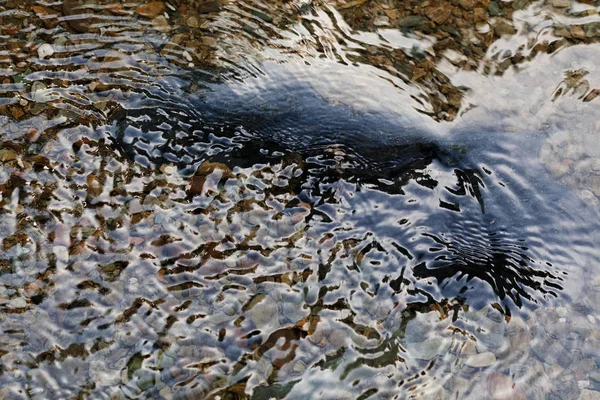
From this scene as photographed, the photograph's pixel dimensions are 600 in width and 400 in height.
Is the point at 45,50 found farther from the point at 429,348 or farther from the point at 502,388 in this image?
the point at 502,388

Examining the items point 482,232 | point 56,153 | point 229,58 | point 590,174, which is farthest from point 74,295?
point 590,174

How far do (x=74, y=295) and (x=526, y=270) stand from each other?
2.91 meters

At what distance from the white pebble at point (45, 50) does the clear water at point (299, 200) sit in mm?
30

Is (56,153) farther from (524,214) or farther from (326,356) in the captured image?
(524,214)

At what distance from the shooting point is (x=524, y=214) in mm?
3836

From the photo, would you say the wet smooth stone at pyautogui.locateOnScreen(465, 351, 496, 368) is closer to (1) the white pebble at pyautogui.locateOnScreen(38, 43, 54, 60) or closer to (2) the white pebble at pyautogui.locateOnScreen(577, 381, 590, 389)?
(2) the white pebble at pyautogui.locateOnScreen(577, 381, 590, 389)

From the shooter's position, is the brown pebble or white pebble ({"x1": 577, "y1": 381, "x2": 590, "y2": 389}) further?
the brown pebble

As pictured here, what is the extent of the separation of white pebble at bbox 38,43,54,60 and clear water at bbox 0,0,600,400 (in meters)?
0.03

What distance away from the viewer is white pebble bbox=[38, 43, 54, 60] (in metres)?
4.33

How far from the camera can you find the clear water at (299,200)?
3201mm

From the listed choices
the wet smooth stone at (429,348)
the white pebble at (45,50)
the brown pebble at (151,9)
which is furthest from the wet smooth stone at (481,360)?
the white pebble at (45,50)

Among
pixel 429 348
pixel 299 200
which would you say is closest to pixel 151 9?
pixel 299 200

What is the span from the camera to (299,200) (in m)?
3.75

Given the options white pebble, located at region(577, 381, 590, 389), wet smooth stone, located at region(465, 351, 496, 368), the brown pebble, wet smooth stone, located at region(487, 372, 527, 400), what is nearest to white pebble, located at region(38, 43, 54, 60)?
the brown pebble
